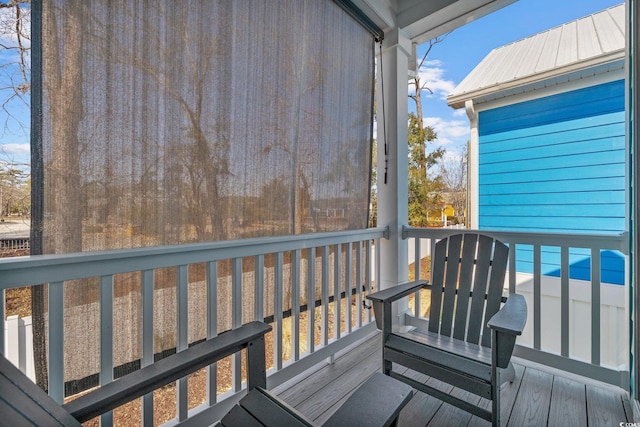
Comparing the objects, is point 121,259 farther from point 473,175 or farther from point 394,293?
point 473,175

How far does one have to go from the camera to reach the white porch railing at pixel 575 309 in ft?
6.09

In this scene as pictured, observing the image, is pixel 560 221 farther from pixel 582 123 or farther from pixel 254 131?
pixel 254 131

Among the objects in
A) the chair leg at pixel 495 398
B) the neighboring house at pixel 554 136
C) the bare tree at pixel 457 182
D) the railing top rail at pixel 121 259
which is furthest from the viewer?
the bare tree at pixel 457 182

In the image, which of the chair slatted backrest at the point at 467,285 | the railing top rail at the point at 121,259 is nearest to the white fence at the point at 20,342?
the railing top rail at the point at 121,259

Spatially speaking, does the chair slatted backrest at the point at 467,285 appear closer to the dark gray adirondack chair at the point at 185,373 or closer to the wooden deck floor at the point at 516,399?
the wooden deck floor at the point at 516,399

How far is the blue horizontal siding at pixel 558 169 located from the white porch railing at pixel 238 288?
197cm

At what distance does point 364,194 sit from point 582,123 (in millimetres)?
2539

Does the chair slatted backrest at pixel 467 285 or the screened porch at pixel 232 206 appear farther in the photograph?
the chair slatted backrest at pixel 467 285

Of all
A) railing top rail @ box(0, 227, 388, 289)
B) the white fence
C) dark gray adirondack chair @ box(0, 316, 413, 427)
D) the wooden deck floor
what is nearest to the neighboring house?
the wooden deck floor

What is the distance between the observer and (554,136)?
3248 mm

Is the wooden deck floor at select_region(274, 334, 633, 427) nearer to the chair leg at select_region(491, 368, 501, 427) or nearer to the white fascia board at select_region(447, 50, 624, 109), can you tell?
the chair leg at select_region(491, 368, 501, 427)

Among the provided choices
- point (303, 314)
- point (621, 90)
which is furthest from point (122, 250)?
point (621, 90)

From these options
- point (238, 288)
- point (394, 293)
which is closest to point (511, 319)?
point (394, 293)

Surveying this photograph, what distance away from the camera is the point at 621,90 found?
294cm
